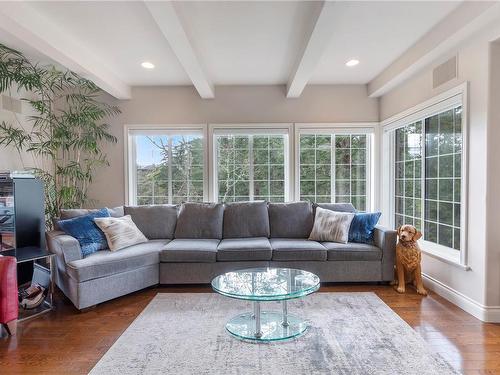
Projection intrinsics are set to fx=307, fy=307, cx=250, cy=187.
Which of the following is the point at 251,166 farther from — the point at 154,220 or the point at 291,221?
the point at 154,220

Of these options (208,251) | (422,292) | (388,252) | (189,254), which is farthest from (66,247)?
(422,292)

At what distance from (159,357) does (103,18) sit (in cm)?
276

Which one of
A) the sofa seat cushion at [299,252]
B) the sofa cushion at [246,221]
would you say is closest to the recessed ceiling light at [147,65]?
the sofa cushion at [246,221]

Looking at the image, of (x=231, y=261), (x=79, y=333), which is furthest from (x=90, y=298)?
(x=231, y=261)

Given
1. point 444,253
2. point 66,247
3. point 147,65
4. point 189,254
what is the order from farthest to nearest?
point 147,65, point 189,254, point 444,253, point 66,247

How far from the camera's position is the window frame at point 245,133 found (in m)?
4.59

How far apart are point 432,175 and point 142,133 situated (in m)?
3.93

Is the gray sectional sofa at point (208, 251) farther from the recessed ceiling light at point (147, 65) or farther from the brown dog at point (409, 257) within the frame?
the recessed ceiling light at point (147, 65)

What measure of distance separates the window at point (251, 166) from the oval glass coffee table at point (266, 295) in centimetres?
209

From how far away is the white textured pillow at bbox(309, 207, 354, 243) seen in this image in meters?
3.59

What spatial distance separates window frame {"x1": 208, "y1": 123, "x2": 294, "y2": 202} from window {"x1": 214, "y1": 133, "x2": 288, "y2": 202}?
0.04m

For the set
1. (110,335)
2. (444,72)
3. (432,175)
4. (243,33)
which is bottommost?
(110,335)

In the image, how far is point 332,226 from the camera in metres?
3.66

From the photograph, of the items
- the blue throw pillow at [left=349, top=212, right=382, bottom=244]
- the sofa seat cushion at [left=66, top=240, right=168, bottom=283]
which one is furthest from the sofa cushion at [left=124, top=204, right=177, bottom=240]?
the blue throw pillow at [left=349, top=212, right=382, bottom=244]
